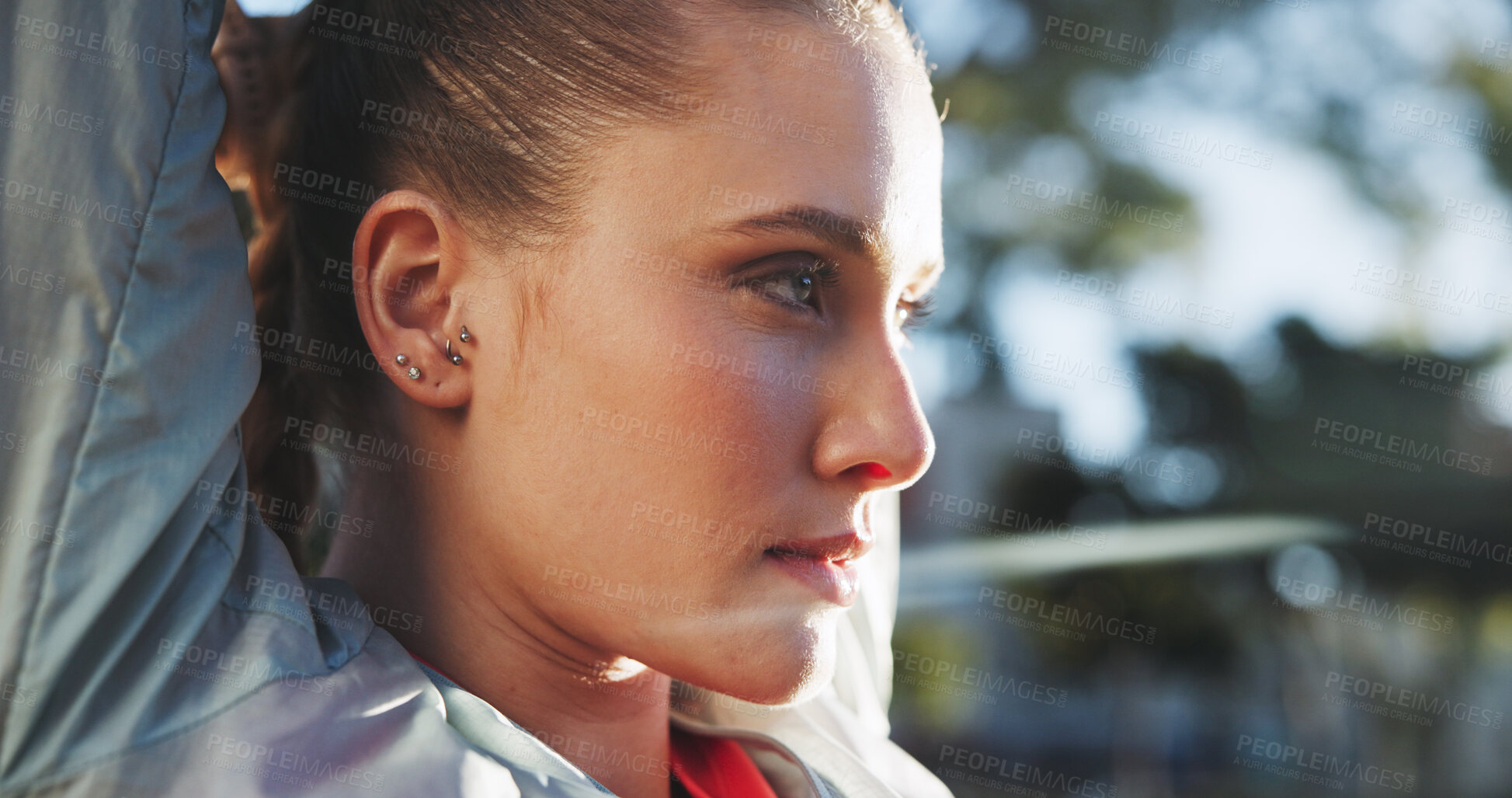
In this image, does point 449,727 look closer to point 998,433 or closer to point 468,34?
point 468,34

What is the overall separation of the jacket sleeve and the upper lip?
22.5 inches

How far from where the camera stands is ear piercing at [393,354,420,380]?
123cm

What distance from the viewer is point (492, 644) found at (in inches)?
50.6

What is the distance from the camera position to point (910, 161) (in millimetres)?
1258

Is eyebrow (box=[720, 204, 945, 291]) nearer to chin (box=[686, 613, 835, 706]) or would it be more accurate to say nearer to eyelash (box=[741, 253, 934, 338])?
eyelash (box=[741, 253, 934, 338])

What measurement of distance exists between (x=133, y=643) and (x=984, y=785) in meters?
11.4

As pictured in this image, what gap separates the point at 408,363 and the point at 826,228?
0.51m

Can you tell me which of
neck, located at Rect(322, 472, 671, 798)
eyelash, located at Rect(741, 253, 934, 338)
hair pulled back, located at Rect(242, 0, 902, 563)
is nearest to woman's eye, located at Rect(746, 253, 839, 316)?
eyelash, located at Rect(741, 253, 934, 338)

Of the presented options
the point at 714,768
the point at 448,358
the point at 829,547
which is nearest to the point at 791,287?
the point at 829,547

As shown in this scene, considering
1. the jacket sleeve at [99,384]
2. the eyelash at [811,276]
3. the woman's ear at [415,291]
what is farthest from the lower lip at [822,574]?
the jacket sleeve at [99,384]

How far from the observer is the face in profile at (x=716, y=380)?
3.76 ft

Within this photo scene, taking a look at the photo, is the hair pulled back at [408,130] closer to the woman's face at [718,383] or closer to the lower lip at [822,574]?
the woman's face at [718,383]

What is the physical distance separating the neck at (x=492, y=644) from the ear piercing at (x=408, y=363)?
19 cm

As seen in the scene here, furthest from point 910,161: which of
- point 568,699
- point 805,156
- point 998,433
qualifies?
point 998,433
